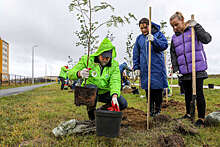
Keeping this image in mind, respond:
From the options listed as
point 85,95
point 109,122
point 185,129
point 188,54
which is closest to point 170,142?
point 185,129

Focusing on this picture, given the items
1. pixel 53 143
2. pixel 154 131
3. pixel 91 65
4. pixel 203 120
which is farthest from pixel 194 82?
pixel 53 143

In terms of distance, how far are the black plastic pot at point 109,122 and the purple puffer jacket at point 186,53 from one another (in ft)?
5.46

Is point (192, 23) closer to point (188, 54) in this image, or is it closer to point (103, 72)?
point (188, 54)

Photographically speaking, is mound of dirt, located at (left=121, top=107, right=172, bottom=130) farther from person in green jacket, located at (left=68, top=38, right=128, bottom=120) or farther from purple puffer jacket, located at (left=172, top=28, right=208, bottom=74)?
purple puffer jacket, located at (left=172, top=28, right=208, bottom=74)

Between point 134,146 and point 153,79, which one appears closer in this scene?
point 134,146

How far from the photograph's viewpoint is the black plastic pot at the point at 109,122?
1.93 meters

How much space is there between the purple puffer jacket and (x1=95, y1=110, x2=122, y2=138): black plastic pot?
Answer: 1665 millimetres

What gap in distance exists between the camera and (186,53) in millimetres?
2883

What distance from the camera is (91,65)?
268 cm

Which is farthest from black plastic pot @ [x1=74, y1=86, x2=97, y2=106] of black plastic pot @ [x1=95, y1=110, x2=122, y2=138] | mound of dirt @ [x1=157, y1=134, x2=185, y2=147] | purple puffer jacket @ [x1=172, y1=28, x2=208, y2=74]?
A: purple puffer jacket @ [x1=172, y1=28, x2=208, y2=74]

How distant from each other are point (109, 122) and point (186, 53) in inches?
74.6

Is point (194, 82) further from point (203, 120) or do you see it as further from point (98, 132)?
point (98, 132)

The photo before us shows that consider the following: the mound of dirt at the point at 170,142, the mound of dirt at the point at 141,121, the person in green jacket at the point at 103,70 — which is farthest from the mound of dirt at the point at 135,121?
the mound of dirt at the point at 170,142

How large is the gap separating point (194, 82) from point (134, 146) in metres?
1.46
